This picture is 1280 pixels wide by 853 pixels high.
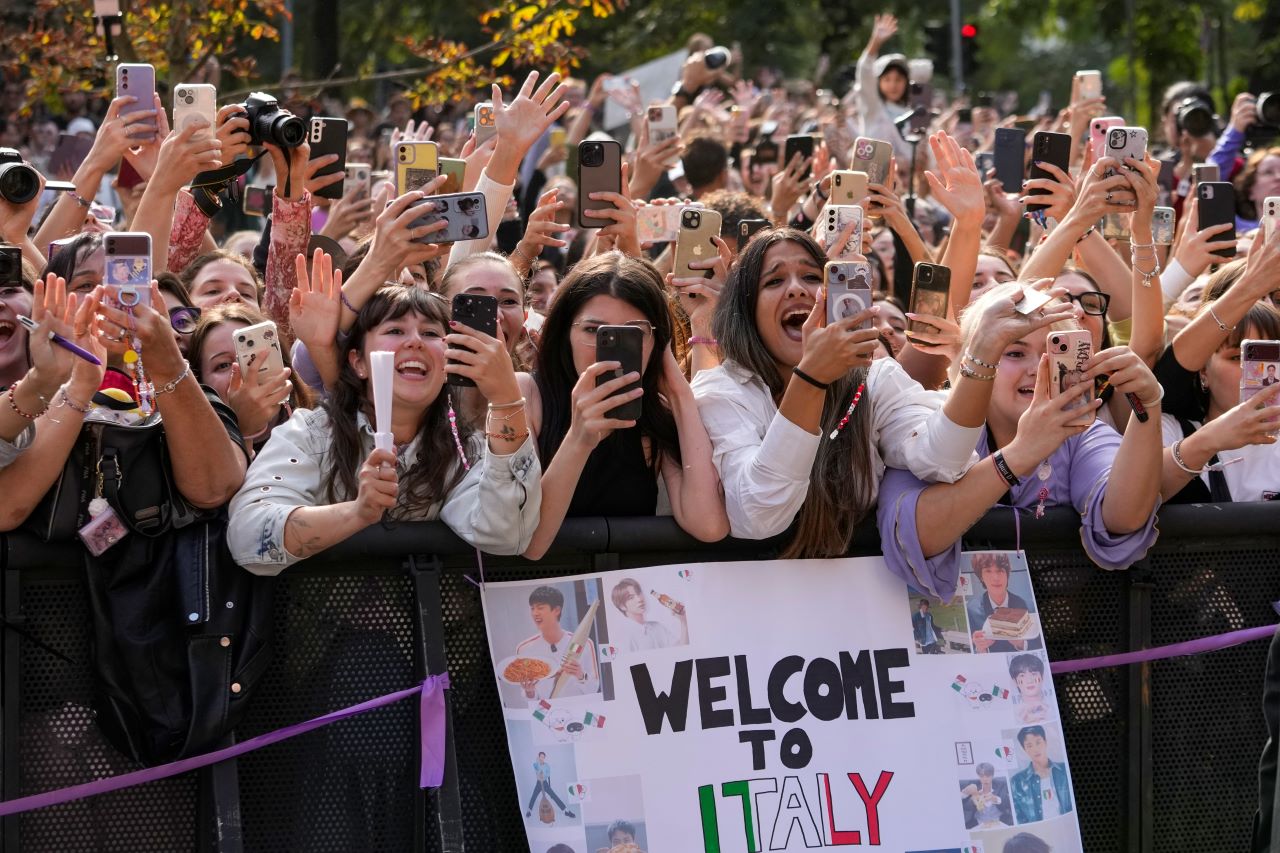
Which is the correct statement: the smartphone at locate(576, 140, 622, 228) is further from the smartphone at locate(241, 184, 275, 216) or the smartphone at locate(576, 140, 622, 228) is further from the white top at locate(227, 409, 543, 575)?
the smartphone at locate(241, 184, 275, 216)

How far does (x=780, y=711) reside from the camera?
4.53 meters

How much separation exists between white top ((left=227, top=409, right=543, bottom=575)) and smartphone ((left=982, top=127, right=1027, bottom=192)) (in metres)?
3.38

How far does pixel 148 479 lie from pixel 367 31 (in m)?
21.1

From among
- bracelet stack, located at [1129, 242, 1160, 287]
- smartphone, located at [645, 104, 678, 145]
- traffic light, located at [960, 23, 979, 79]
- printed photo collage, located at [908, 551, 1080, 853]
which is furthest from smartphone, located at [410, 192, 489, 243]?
traffic light, located at [960, 23, 979, 79]

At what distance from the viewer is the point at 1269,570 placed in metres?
4.87

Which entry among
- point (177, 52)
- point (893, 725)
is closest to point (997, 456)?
point (893, 725)

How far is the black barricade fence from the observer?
4.16 m

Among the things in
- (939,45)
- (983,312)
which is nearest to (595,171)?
(983,312)

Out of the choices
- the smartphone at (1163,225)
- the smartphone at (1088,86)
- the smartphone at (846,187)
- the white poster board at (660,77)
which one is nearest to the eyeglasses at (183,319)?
the smartphone at (846,187)

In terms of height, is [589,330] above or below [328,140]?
below

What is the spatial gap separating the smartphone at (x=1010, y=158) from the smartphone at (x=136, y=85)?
3.37 m

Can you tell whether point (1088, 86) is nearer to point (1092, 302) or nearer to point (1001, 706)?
point (1092, 302)

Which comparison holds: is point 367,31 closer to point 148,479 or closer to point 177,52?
point 177,52

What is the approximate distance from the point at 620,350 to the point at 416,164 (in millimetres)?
1575
